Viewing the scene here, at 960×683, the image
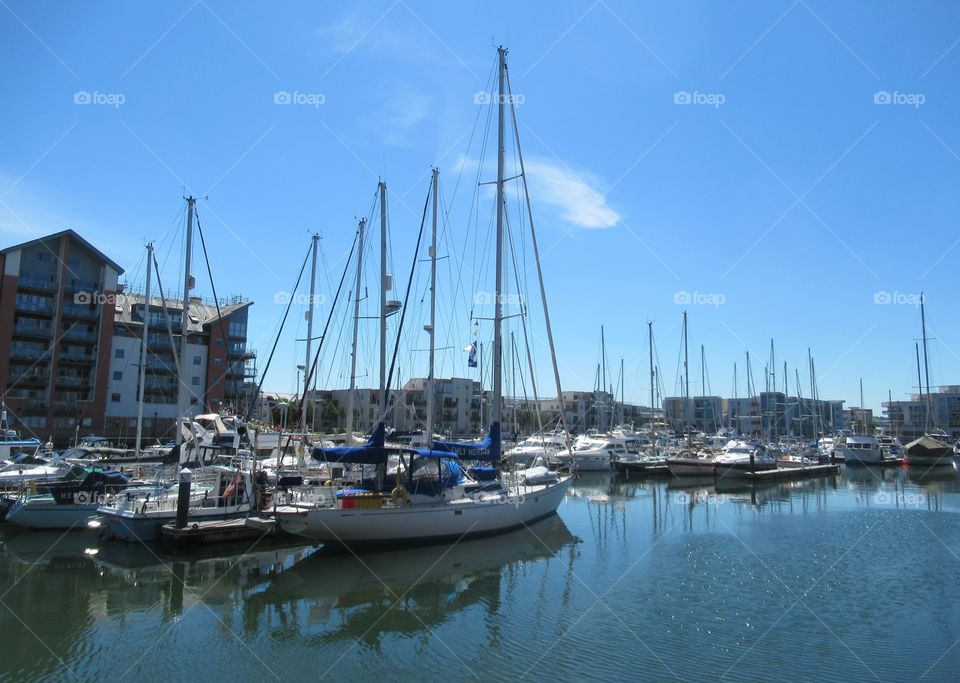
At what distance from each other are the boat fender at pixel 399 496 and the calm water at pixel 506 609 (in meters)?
Result: 1.88

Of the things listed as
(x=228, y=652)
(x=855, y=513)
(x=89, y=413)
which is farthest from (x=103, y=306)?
(x=855, y=513)

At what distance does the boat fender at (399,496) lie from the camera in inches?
915

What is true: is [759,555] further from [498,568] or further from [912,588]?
[498,568]

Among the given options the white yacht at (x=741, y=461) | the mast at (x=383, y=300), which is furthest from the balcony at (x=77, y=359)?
the white yacht at (x=741, y=461)

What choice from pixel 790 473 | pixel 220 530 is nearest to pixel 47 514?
pixel 220 530

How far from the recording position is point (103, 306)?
2611 inches

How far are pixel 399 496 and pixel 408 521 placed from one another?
974 mm

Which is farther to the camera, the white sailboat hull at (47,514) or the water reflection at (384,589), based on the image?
the white sailboat hull at (47,514)

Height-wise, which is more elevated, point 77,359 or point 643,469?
point 77,359

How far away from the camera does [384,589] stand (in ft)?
62.7

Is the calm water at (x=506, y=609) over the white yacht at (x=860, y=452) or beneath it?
beneath

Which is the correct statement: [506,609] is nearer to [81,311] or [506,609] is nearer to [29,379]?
[29,379]

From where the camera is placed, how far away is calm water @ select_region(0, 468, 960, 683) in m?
13.6

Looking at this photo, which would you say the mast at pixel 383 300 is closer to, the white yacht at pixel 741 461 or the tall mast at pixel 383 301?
the tall mast at pixel 383 301
